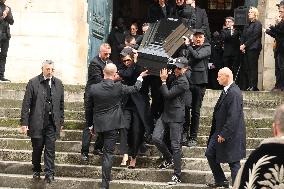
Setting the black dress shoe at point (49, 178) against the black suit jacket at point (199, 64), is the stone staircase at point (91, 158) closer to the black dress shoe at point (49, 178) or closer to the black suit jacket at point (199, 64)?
the black dress shoe at point (49, 178)

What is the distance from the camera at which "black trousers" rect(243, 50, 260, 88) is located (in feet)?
41.9

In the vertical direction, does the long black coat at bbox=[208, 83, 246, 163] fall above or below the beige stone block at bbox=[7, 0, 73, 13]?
below

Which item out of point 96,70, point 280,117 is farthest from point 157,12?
point 280,117

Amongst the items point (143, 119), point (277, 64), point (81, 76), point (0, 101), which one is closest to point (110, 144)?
point (143, 119)

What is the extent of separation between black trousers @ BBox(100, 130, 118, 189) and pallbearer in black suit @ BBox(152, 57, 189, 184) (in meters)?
0.69

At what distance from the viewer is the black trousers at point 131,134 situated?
964cm

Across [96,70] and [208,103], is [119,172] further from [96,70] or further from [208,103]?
[208,103]

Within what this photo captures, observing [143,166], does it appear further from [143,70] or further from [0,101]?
[0,101]

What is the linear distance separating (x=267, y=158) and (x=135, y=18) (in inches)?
570

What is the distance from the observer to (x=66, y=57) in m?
14.5

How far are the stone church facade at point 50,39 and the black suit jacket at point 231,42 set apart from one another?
1.87 meters

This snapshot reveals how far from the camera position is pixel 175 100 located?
30.7 ft

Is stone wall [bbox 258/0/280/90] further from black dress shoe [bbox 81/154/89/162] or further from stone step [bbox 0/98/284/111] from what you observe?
black dress shoe [bbox 81/154/89/162]

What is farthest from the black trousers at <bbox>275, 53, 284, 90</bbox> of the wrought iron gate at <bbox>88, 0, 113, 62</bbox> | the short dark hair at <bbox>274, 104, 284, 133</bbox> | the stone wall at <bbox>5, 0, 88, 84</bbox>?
the short dark hair at <bbox>274, 104, 284, 133</bbox>
